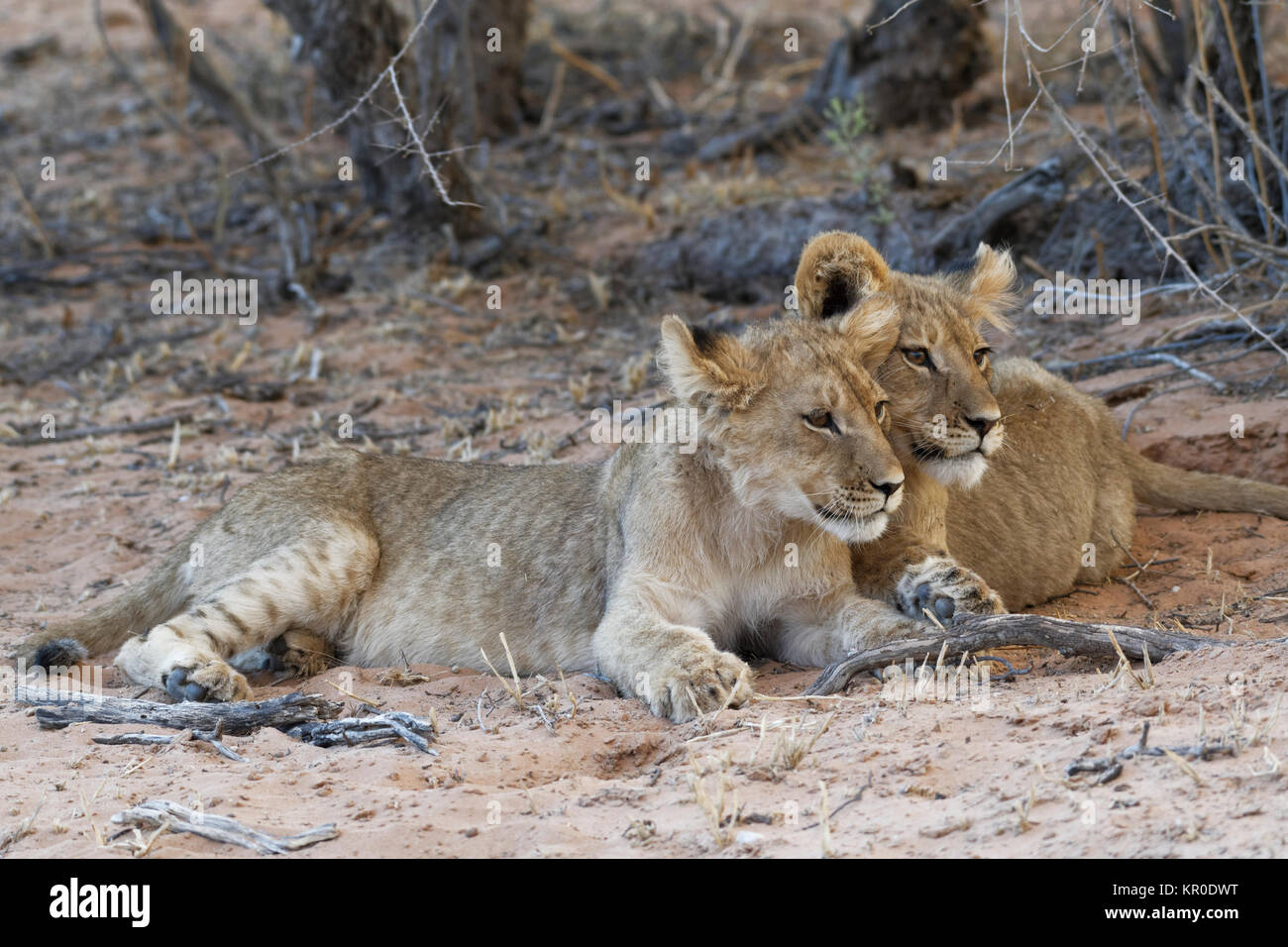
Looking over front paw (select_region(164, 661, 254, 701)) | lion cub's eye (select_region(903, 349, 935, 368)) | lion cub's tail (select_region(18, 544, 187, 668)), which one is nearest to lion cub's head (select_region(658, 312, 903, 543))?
lion cub's eye (select_region(903, 349, 935, 368))

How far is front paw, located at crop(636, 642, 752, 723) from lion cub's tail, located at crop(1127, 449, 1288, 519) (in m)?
2.65

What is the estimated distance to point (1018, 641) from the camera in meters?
4.33

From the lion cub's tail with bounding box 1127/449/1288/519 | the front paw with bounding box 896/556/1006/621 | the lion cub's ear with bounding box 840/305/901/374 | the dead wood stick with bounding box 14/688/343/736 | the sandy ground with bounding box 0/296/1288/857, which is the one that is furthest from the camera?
the lion cub's tail with bounding box 1127/449/1288/519

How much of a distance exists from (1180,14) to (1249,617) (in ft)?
18.2

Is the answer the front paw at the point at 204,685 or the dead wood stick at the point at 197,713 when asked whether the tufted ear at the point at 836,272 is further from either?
the front paw at the point at 204,685

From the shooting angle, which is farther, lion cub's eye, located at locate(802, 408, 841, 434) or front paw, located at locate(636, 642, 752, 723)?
lion cub's eye, located at locate(802, 408, 841, 434)

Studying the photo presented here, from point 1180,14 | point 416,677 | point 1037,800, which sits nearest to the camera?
point 1037,800

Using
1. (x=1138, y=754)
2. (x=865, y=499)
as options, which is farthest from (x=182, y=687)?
(x=1138, y=754)

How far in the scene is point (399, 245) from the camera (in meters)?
11.1

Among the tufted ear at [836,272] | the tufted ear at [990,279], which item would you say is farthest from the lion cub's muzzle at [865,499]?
A: the tufted ear at [990,279]

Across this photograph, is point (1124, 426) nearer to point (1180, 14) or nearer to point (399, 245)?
point (1180, 14)

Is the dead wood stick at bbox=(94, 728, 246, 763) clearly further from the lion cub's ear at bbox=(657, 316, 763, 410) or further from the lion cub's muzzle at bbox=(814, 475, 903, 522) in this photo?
the lion cub's muzzle at bbox=(814, 475, 903, 522)

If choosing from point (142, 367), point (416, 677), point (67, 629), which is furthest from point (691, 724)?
point (142, 367)

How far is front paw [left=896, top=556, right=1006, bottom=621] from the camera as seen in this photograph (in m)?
4.77
